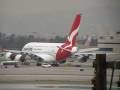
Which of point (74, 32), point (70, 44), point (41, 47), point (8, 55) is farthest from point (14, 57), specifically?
point (74, 32)

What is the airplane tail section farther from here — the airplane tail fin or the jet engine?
the jet engine

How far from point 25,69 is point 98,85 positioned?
3.25 meters

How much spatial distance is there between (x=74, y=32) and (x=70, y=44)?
0.67 feet

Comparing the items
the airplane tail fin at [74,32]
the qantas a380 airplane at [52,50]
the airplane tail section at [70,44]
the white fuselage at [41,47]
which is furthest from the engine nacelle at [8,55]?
the airplane tail fin at [74,32]

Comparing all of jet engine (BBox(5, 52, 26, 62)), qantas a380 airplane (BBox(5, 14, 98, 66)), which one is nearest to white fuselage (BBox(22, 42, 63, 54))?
qantas a380 airplane (BBox(5, 14, 98, 66))

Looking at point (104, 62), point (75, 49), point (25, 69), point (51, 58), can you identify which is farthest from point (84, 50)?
point (104, 62)

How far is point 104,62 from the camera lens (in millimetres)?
2275

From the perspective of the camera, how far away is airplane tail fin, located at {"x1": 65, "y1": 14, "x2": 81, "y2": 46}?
5.15 meters

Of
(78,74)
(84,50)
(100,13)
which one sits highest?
(100,13)

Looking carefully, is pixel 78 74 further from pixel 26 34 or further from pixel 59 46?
pixel 26 34

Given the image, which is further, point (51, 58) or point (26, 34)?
point (51, 58)

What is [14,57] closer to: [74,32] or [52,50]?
[52,50]

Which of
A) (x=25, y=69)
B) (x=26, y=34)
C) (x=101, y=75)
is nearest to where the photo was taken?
(x=101, y=75)

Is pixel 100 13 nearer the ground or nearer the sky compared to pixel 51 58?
nearer the sky
